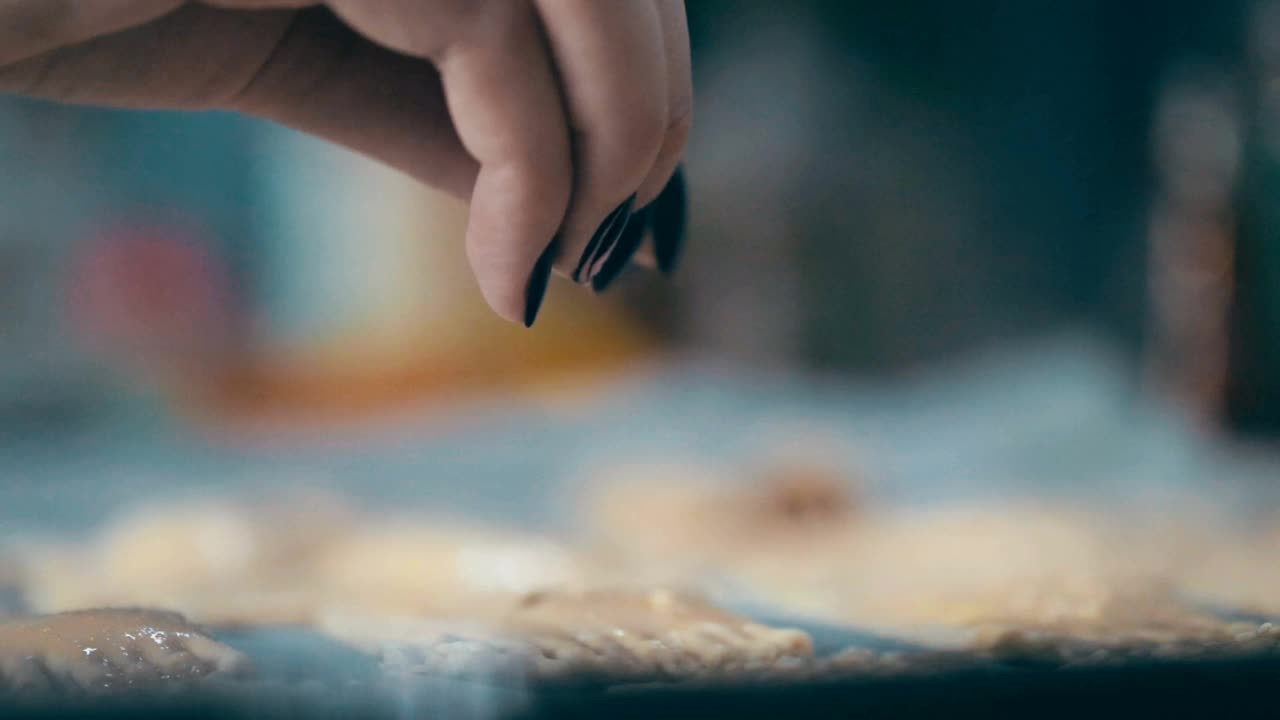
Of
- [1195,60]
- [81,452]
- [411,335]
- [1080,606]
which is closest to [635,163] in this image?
[1080,606]

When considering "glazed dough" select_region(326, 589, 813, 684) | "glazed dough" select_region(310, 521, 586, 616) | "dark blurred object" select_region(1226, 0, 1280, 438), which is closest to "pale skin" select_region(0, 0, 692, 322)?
"glazed dough" select_region(326, 589, 813, 684)

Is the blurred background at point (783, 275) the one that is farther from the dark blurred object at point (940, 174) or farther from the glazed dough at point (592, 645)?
the glazed dough at point (592, 645)

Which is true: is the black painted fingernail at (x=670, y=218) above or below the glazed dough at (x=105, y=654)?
above

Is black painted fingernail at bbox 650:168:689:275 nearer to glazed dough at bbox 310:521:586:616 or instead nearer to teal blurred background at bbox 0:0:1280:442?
glazed dough at bbox 310:521:586:616

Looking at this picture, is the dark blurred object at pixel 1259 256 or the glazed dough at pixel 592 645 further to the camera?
the dark blurred object at pixel 1259 256

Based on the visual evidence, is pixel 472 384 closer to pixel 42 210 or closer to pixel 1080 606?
pixel 42 210

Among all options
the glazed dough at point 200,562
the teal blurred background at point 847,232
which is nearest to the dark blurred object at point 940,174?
the teal blurred background at point 847,232
